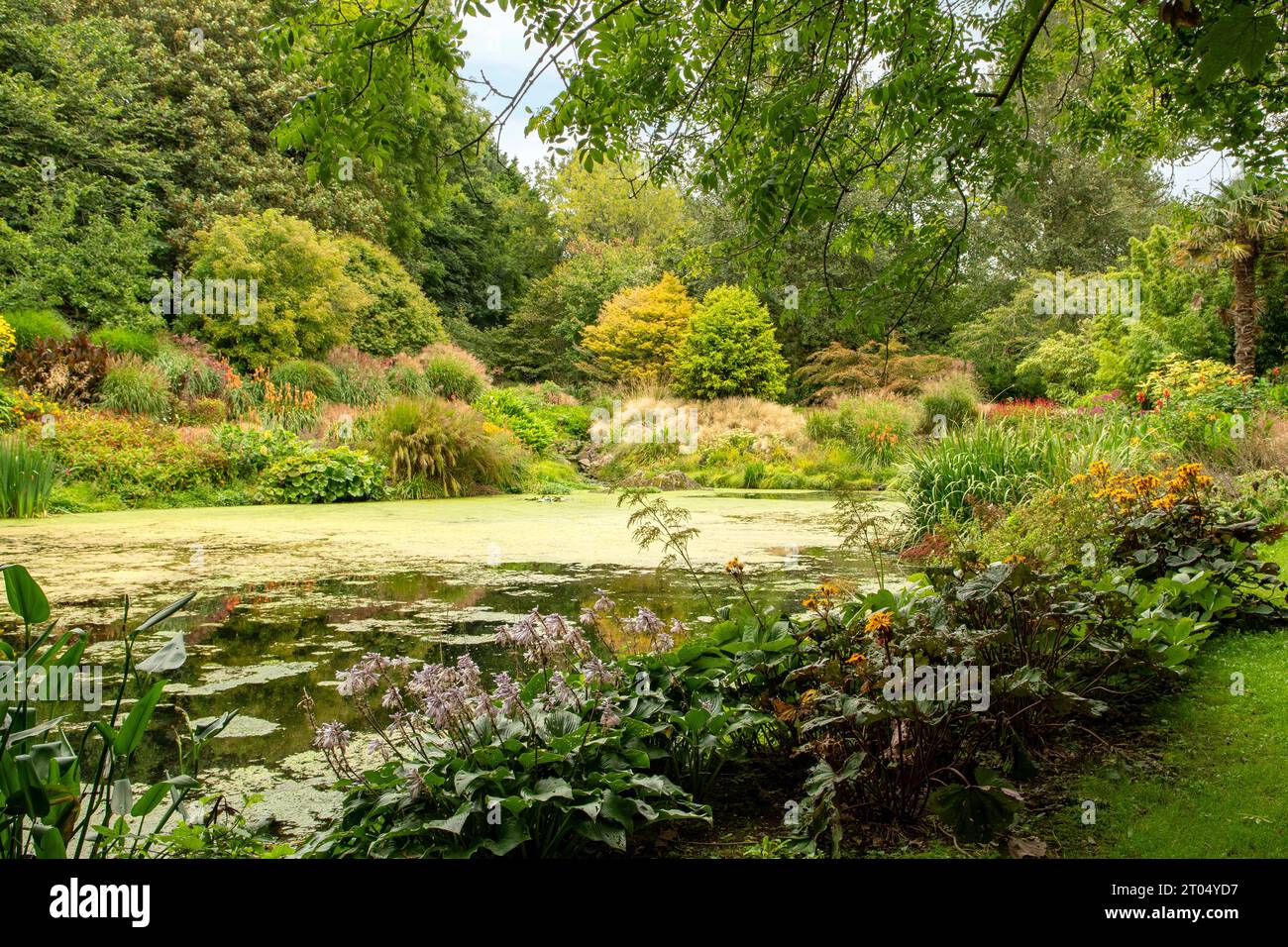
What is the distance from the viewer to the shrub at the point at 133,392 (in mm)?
9609

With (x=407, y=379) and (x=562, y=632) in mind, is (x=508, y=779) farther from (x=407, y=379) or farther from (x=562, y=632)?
(x=407, y=379)

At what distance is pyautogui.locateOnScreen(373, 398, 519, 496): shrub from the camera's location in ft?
31.5

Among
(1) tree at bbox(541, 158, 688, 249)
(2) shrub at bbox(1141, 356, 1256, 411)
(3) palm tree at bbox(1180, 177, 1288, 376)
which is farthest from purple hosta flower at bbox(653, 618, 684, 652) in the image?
(1) tree at bbox(541, 158, 688, 249)

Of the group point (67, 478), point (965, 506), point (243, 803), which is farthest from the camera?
point (67, 478)

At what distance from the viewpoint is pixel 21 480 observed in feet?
22.3

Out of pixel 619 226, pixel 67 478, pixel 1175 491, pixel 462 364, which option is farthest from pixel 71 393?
pixel 619 226

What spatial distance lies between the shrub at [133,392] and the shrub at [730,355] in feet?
33.6

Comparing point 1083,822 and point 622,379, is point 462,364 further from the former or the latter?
point 1083,822

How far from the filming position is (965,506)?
5871 mm

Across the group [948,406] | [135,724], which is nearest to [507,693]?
[135,724]

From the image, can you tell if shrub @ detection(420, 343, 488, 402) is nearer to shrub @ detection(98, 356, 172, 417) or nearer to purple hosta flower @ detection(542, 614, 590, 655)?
shrub @ detection(98, 356, 172, 417)

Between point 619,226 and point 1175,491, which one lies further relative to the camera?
point 619,226

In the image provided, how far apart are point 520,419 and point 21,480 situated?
7834 mm
